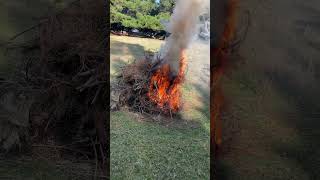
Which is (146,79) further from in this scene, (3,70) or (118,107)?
(3,70)

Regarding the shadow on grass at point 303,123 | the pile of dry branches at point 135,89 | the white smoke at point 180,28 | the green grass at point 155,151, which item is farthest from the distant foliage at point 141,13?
the shadow on grass at point 303,123

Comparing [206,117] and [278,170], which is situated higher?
[206,117]

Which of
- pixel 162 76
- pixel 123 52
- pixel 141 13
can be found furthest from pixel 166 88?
pixel 141 13

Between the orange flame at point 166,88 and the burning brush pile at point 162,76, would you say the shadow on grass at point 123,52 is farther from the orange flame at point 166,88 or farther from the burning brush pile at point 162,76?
the orange flame at point 166,88

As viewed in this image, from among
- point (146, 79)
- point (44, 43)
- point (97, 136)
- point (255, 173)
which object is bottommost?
point (255, 173)

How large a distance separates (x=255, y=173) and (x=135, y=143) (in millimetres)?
894

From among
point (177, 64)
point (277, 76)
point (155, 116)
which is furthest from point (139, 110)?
point (277, 76)

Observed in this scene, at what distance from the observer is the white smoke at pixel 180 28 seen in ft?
8.18

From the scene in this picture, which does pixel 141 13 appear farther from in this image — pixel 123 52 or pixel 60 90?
pixel 60 90

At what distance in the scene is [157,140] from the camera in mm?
2625

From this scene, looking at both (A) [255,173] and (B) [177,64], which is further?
(B) [177,64]

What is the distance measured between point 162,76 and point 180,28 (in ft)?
1.26

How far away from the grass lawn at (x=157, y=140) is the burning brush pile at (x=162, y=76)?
0.24 feet

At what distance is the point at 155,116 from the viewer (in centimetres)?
262
